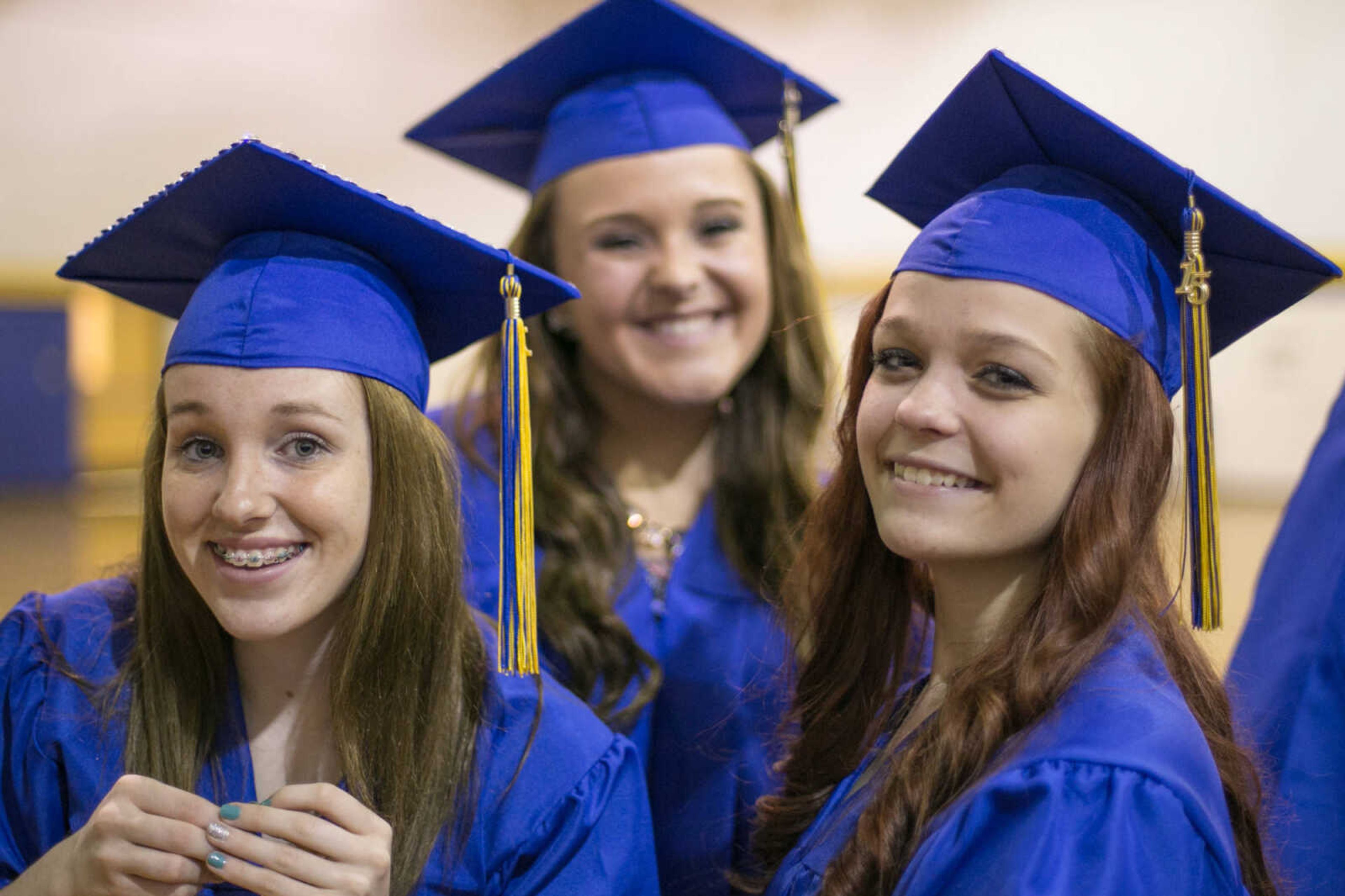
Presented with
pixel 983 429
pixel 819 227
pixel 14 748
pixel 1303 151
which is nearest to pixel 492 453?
pixel 14 748

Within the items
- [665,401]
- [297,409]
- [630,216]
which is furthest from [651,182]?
[297,409]

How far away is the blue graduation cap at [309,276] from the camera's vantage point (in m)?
1.31

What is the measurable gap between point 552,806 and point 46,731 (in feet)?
1.88

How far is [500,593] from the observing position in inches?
55.6

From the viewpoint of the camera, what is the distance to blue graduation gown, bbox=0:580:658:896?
1404mm

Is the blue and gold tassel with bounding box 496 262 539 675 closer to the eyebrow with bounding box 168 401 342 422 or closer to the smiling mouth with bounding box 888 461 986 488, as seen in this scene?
the eyebrow with bounding box 168 401 342 422

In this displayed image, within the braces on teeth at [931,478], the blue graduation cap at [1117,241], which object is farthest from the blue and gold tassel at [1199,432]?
the braces on teeth at [931,478]

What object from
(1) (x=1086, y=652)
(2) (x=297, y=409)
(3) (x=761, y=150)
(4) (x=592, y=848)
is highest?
(3) (x=761, y=150)

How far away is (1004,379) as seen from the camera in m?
1.21

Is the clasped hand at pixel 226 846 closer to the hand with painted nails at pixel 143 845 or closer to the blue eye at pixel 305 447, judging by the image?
the hand with painted nails at pixel 143 845

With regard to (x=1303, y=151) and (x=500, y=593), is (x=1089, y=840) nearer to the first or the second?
(x=500, y=593)

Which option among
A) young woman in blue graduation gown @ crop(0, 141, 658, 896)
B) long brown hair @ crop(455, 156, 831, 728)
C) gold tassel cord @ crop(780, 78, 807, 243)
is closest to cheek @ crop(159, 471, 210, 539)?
young woman in blue graduation gown @ crop(0, 141, 658, 896)

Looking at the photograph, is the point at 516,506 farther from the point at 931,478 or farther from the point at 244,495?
the point at 931,478

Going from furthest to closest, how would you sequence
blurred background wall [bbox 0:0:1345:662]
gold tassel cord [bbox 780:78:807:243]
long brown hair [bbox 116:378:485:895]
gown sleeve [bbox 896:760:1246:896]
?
blurred background wall [bbox 0:0:1345:662] → gold tassel cord [bbox 780:78:807:243] → long brown hair [bbox 116:378:485:895] → gown sleeve [bbox 896:760:1246:896]
